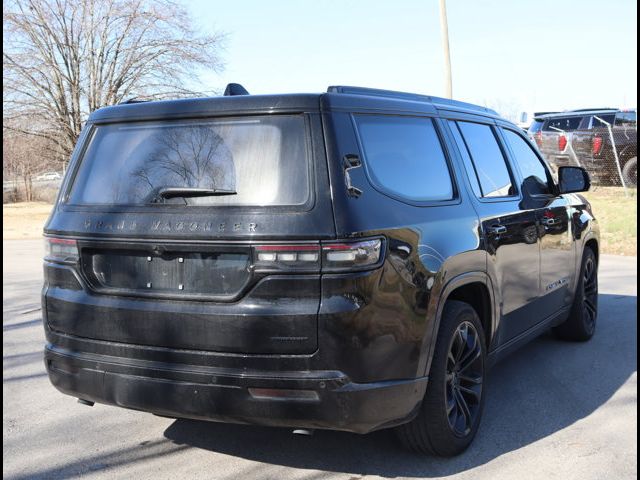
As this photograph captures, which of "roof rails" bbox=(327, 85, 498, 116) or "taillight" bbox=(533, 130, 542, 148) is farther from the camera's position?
"taillight" bbox=(533, 130, 542, 148)

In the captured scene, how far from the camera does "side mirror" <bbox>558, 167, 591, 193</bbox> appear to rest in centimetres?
565

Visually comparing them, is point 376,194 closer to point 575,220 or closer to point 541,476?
point 541,476

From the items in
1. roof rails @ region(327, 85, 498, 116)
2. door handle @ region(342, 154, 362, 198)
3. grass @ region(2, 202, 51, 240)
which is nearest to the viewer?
door handle @ region(342, 154, 362, 198)

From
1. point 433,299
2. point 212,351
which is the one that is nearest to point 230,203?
point 212,351

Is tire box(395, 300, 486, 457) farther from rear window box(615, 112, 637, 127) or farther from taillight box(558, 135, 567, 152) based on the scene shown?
rear window box(615, 112, 637, 127)

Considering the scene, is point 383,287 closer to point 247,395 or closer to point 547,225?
point 247,395

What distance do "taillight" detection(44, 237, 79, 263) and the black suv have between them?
2 centimetres

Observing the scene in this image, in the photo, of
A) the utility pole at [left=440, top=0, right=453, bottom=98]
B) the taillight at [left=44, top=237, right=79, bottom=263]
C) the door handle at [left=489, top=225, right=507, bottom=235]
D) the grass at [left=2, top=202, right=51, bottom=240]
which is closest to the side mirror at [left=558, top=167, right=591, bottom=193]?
the door handle at [left=489, top=225, right=507, bottom=235]

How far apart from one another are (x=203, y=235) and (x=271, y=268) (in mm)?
370

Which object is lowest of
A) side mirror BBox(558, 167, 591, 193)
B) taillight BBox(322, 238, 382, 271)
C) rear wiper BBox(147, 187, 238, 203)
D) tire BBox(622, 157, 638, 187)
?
tire BBox(622, 157, 638, 187)

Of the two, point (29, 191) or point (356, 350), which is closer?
point (356, 350)

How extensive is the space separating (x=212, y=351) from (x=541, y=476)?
1796 millimetres

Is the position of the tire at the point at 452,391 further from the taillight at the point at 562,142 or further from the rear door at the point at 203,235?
the taillight at the point at 562,142

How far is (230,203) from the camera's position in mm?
3348
